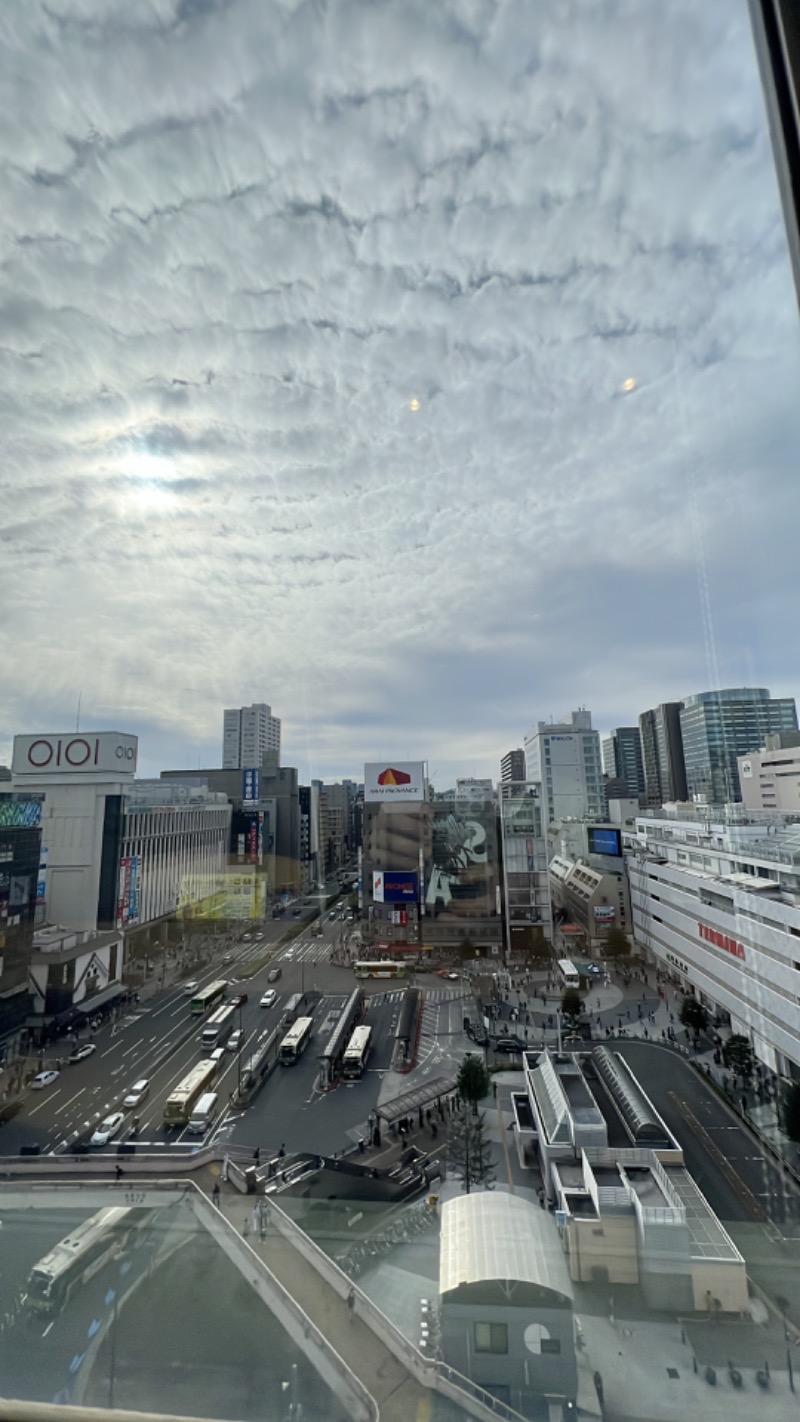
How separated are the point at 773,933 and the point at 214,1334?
4467mm

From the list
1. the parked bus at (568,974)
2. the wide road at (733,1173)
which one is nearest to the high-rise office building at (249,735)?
the parked bus at (568,974)

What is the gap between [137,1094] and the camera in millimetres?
6367

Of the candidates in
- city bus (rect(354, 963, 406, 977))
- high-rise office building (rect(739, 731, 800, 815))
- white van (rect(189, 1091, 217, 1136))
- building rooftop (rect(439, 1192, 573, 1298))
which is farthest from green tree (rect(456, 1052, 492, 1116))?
city bus (rect(354, 963, 406, 977))

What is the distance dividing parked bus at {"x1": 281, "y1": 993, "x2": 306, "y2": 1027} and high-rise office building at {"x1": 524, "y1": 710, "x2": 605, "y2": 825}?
7.59 metres

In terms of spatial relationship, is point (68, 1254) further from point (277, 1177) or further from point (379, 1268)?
point (277, 1177)

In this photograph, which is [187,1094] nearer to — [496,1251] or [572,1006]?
[572,1006]

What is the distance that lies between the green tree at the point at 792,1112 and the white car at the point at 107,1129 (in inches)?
223

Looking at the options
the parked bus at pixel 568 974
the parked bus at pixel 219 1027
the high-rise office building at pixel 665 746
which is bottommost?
the parked bus at pixel 568 974

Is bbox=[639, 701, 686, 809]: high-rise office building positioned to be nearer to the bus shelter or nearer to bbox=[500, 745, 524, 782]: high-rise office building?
the bus shelter

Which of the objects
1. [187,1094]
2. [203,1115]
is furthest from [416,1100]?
[187,1094]

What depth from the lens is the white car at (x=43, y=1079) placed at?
6987mm

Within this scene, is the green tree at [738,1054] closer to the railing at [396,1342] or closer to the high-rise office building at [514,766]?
the railing at [396,1342]

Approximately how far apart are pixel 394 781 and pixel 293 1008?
26.7ft

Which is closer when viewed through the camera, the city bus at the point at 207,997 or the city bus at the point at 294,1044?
the city bus at the point at 294,1044
